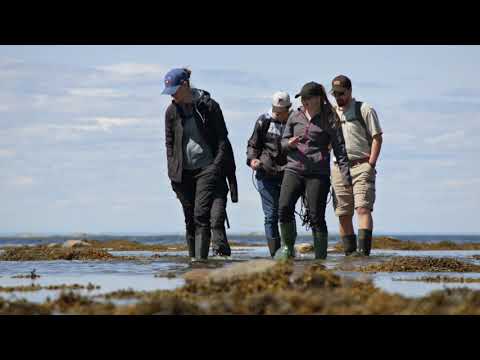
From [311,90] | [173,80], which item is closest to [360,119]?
[311,90]

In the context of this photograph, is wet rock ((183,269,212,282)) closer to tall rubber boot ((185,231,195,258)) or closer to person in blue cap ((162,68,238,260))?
person in blue cap ((162,68,238,260))

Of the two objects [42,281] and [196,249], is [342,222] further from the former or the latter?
[42,281]

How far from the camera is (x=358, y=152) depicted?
46.1ft

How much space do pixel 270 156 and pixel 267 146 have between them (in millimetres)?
184

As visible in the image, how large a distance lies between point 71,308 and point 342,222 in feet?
24.5

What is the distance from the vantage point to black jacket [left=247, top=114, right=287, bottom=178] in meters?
14.2

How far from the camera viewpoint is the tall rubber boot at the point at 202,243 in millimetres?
12938

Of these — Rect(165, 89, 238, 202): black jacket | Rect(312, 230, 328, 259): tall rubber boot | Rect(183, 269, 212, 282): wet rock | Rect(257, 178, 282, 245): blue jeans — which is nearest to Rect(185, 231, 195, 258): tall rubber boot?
Rect(165, 89, 238, 202): black jacket

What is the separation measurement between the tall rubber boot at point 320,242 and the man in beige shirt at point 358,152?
2.71 feet

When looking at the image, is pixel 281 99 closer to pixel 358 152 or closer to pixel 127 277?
pixel 358 152

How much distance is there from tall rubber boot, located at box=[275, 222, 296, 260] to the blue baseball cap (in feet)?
8.44

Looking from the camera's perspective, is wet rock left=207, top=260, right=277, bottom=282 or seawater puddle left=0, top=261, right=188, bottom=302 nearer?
wet rock left=207, top=260, right=277, bottom=282
